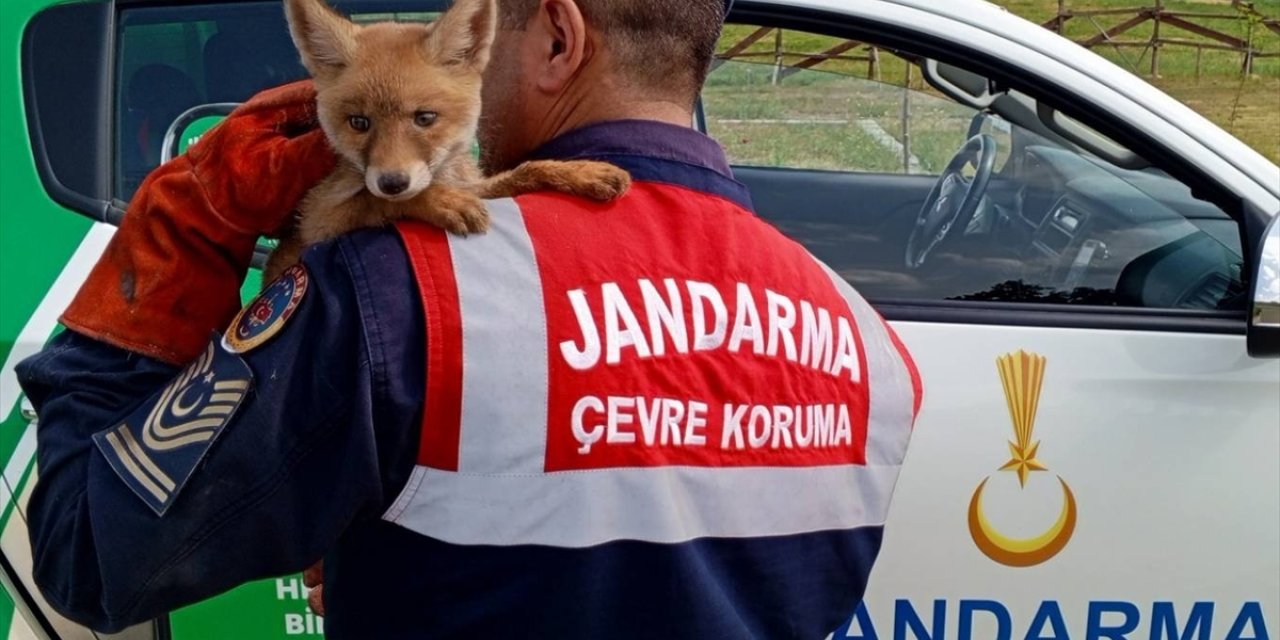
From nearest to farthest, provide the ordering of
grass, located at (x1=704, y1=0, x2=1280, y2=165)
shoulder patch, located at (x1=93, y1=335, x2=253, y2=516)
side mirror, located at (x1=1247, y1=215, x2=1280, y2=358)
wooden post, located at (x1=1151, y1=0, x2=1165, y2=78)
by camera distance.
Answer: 1. shoulder patch, located at (x1=93, y1=335, x2=253, y2=516)
2. side mirror, located at (x1=1247, y1=215, x2=1280, y2=358)
3. grass, located at (x1=704, y1=0, x2=1280, y2=165)
4. wooden post, located at (x1=1151, y1=0, x2=1165, y2=78)

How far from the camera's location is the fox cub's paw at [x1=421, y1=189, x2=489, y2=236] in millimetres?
1091

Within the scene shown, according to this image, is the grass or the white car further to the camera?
the grass

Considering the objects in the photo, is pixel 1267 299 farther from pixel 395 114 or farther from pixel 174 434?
pixel 174 434

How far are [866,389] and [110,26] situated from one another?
139cm

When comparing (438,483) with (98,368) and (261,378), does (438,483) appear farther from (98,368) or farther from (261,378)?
(98,368)

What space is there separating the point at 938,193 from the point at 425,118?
162cm

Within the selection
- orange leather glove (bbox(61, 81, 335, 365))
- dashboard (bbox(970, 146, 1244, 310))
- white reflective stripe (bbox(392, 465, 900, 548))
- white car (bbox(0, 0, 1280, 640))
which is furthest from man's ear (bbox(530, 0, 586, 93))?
dashboard (bbox(970, 146, 1244, 310))

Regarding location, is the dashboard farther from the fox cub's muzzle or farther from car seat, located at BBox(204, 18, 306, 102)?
the fox cub's muzzle

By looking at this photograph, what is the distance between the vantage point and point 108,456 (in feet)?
3.39

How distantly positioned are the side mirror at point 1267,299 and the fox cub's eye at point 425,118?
136cm

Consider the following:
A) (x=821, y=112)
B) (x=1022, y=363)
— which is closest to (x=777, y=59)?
(x=821, y=112)

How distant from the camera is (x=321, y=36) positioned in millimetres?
1223

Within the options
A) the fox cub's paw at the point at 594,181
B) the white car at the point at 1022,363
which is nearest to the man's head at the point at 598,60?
the fox cub's paw at the point at 594,181

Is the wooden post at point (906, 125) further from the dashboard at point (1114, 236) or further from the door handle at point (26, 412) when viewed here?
the door handle at point (26, 412)
